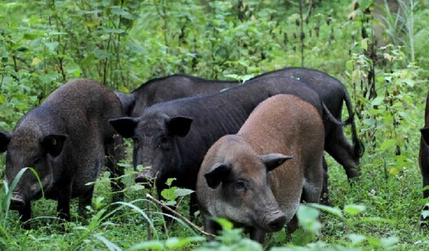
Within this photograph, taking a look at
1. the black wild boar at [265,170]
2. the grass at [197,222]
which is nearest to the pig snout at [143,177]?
the grass at [197,222]

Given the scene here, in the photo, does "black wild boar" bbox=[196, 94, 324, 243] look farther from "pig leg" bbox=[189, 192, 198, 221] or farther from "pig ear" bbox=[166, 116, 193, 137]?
"pig leg" bbox=[189, 192, 198, 221]

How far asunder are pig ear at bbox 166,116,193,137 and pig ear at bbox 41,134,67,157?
0.89 m

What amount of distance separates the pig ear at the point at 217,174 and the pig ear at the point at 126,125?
174 centimetres

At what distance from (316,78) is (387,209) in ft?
5.28

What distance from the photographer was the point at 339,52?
49.8 feet

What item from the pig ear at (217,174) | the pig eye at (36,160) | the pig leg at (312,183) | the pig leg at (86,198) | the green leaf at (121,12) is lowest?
the pig leg at (86,198)

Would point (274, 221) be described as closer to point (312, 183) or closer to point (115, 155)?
point (312, 183)

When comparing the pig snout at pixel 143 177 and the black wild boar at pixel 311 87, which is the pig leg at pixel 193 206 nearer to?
the pig snout at pixel 143 177

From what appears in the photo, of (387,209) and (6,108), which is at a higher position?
(6,108)

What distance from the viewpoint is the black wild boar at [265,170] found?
6.21 meters

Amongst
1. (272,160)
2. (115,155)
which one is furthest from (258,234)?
(115,155)

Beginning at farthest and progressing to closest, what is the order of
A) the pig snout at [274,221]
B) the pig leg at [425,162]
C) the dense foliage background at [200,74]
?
the pig leg at [425,162] → the dense foliage background at [200,74] → the pig snout at [274,221]

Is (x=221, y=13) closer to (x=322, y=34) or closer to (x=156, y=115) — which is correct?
(x=322, y=34)

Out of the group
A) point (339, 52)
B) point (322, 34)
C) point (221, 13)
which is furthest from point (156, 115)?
point (322, 34)
